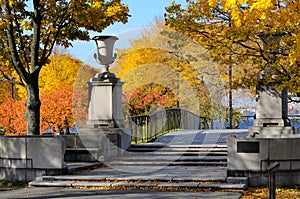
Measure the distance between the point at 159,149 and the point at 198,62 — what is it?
13499 mm

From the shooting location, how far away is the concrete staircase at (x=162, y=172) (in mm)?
10359

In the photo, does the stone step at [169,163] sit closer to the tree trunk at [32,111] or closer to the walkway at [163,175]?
the walkway at [163,175]

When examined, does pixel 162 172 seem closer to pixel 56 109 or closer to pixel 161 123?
pixel 161 123

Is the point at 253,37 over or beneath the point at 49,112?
over

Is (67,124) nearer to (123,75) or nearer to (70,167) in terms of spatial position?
(123,75)

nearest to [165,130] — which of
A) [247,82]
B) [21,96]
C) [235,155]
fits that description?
[247,82]

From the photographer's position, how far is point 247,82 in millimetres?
12883

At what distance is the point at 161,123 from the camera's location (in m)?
23.0

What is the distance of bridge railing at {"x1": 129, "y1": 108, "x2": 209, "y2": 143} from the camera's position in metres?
19.3

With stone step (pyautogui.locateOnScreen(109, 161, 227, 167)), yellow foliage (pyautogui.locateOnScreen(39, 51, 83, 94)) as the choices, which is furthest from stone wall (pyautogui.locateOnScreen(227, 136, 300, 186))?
yellow foliage (pyautogui.locateOnScreen(39, 51, 83, 94))

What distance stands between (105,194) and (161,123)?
13508 mm

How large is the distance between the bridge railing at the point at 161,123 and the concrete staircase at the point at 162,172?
3118 mm

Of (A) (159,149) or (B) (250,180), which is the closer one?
(B) (250,180)

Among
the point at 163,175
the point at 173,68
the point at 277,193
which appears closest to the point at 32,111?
the point at 163,175
